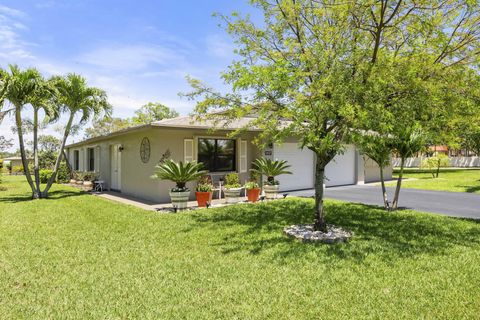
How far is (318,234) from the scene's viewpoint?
6527 millimetres

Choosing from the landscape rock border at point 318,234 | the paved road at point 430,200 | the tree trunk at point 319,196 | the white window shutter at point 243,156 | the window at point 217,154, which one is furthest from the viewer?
the white window shutter at point 243,156

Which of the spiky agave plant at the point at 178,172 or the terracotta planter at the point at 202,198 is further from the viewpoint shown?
the terracotta planter at the point at 202,198

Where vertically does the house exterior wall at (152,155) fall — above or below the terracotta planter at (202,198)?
above

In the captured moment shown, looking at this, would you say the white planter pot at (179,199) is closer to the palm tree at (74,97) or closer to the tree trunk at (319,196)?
the tree trunk at (319,196)

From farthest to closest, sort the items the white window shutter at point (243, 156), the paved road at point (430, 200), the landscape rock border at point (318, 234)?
the white window shutter at point (243, 156) → the paved road at point (430, 200) → the landscape rock border at point (318, 234)

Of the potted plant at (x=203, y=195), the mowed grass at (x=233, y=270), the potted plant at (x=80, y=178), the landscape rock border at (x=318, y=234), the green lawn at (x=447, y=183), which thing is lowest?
the mowed grass at (x=233, y=270)

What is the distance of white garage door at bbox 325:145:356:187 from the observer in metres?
16.9

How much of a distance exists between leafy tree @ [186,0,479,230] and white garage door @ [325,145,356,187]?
34.4ft

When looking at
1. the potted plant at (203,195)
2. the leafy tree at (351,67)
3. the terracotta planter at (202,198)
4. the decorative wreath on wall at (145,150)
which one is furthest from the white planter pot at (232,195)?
the leafy tree at (351,67)

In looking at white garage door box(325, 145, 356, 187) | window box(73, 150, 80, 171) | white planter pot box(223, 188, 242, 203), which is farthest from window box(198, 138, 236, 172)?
window box(73, 150, 80, 171)

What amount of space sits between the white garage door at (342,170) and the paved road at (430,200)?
2258mm

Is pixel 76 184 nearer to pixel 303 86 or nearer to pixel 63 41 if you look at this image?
pixel 63 41

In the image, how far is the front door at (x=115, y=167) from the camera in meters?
15.4

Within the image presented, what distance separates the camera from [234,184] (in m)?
11.5
